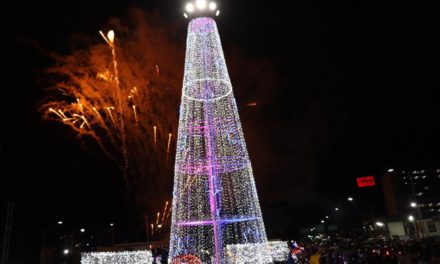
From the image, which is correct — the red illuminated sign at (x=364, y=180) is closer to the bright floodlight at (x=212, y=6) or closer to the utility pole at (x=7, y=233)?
the bright floodlight at (x=212, y=6)

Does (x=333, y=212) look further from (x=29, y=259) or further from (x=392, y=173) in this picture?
(x=29, y=259)

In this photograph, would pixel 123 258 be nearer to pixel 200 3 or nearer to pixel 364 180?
pixel 200 3

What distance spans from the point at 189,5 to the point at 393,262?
36.1 feet

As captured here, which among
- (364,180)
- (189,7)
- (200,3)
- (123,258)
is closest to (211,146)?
(189,7)

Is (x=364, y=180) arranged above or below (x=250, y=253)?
above

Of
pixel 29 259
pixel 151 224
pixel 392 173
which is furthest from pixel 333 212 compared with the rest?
pixel 29 259

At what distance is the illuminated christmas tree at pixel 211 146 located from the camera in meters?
13.3

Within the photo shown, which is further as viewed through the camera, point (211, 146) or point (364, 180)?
point (364, 180)

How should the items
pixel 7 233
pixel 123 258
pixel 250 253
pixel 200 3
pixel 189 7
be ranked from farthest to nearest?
pixel 7 233, pixel 123 258, pixel 250 253, pixel 200 3, pixel 189 7

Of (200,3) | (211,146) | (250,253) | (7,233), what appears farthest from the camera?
(7,233)

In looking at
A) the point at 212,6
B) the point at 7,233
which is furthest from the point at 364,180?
the point at 7,233

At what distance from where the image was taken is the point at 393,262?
12.6 m

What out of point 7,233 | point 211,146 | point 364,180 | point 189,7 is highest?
point 189,7

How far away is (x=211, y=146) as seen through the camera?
554 inches
